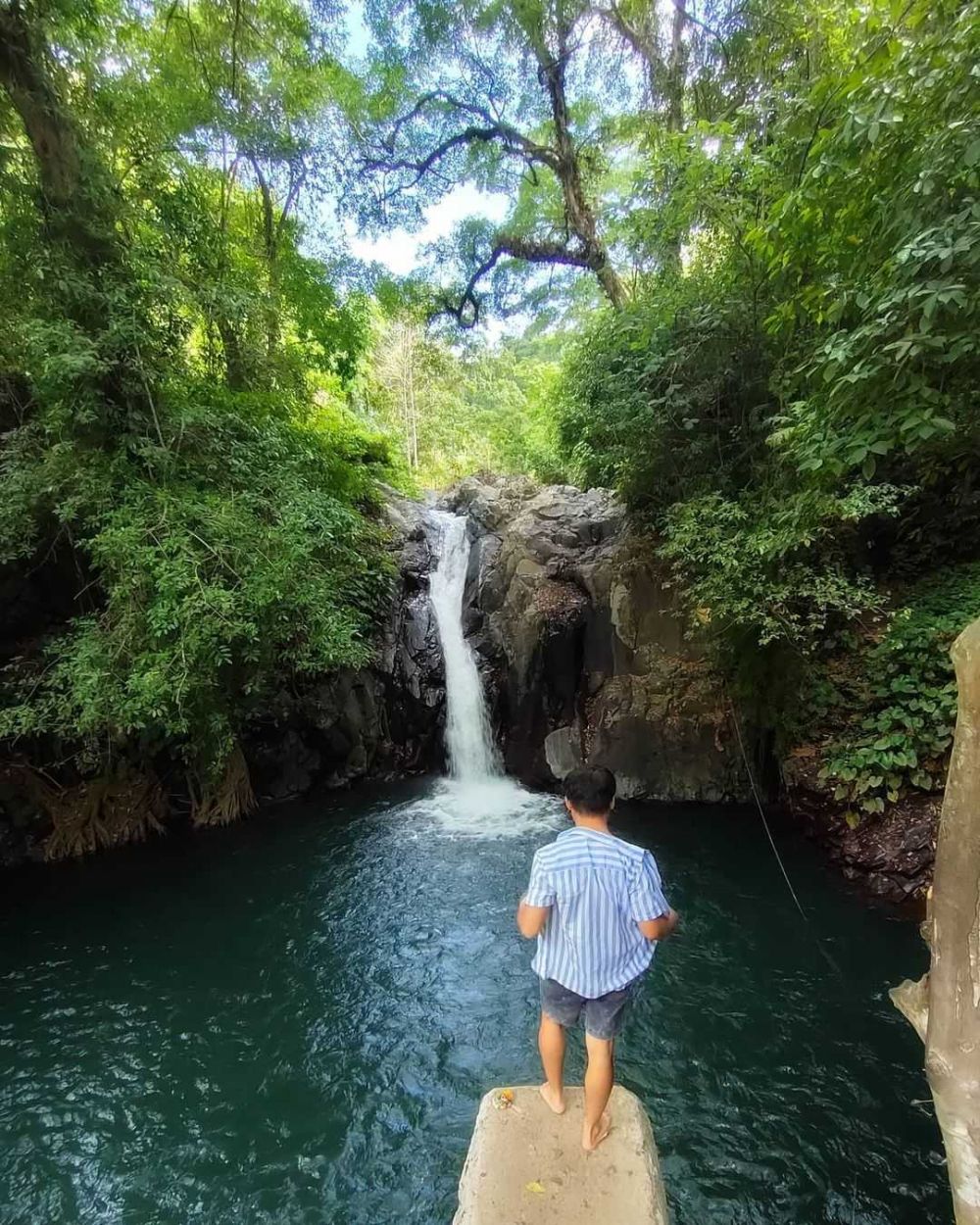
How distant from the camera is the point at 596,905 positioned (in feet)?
7.70

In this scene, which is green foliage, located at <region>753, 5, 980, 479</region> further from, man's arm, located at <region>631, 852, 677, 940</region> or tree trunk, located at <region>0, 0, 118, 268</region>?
tree trunk, located at <region>0, 0, 118, 268</region>

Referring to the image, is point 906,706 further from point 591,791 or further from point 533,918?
point 533,918

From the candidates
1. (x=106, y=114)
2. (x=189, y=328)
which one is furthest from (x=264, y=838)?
(x=106, y=114)

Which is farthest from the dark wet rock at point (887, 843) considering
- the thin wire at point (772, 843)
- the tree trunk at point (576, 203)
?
the tree trunk at point (576, 203)

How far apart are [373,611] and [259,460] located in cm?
387

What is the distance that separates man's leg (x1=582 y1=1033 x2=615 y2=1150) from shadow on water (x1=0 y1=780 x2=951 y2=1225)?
1.23 m

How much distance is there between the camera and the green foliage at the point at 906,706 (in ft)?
19.7

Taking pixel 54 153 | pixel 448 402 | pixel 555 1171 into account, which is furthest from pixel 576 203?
pixel 448 402

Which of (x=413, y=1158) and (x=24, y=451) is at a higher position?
(x=24, y=451)

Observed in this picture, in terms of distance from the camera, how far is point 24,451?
6.84 meters

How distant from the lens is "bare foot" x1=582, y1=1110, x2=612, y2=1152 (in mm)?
2500

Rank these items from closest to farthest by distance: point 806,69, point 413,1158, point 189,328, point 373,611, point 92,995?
point 413,1158, point 92,995, point 806,69, point 189,328, point 373,611

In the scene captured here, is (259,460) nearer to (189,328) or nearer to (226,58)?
(189,328)

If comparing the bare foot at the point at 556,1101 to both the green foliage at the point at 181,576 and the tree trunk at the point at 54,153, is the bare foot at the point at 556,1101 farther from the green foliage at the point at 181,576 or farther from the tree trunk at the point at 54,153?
the tree trunk at the point at 54,153
